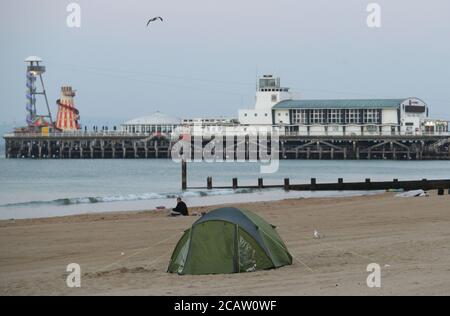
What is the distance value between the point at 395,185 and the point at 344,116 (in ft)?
229

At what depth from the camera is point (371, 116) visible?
114 m

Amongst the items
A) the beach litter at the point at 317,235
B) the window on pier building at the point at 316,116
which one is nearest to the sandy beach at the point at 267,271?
the beach litter at the point at 317,235

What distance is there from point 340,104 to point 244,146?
1372 centimetres

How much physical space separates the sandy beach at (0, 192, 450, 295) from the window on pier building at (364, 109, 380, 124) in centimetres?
8580

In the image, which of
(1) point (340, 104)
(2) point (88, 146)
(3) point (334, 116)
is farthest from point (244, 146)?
(2) point (88, 146)

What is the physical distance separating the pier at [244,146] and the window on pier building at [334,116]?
4.93 m

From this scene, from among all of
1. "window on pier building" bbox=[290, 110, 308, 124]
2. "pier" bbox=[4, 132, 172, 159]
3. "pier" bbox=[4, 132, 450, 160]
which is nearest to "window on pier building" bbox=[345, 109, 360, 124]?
"window on pier building" bbox=[290, 110, 308, 124]

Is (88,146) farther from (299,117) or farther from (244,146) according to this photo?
(299,117)

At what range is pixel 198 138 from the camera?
112 meters

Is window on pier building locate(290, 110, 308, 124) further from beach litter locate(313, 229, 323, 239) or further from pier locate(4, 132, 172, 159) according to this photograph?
beach litter locate(313, 229, 323, 239)

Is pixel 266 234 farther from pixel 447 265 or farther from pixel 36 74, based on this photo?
pixel 36 74

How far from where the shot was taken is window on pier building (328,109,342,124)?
115188 mm

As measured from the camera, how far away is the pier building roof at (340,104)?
371 feet

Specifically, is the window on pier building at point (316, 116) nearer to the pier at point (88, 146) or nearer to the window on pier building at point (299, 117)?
the window on pier building at point (299, 117)
